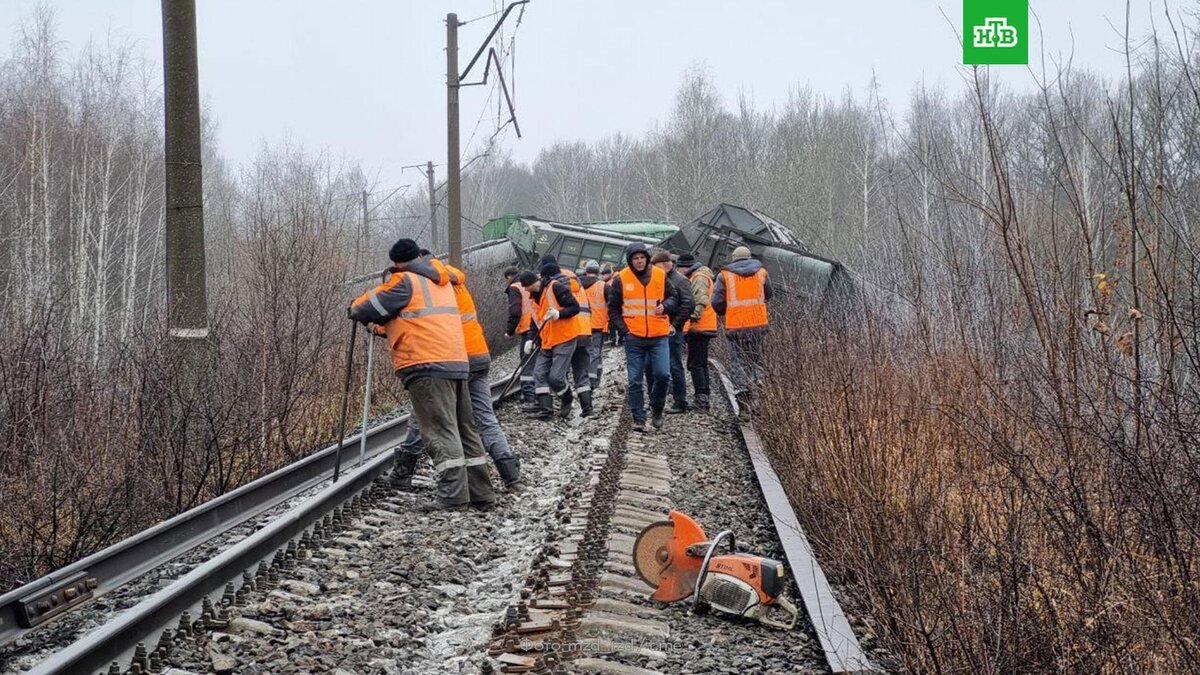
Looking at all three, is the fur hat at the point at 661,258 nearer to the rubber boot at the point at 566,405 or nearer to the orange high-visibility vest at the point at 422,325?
the rubber boot at the point at 566,405

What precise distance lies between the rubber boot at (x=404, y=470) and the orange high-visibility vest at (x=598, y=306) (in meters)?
6.71

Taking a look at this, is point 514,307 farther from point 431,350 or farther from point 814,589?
point 814,589

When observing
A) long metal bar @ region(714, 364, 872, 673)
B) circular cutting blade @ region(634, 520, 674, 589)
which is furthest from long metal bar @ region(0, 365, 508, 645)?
long metal bar @ region(714, 364, 872, 673)

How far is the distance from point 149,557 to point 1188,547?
197 inches

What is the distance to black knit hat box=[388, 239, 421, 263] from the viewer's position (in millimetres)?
7324

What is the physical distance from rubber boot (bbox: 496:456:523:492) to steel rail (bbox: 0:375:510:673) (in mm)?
950

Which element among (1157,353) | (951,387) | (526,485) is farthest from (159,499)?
(1157,353)

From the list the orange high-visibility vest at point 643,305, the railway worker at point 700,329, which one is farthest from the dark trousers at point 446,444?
the railway worker at point 700,329

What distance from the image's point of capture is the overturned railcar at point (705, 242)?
21.0 metres

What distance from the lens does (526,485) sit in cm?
866

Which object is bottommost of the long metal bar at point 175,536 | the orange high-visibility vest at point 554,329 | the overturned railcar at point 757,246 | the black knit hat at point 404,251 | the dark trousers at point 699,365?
the long metal bar at point 175,536

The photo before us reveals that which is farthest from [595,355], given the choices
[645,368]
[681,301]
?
[681,301]

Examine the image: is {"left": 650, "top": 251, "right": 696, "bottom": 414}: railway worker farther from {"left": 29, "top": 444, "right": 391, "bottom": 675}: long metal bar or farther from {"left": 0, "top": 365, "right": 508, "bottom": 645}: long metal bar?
{"left": 29, "top": 444, "right": 391, "bottom": 675}: long metal bar

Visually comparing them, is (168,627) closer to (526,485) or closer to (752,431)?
(526,485)
